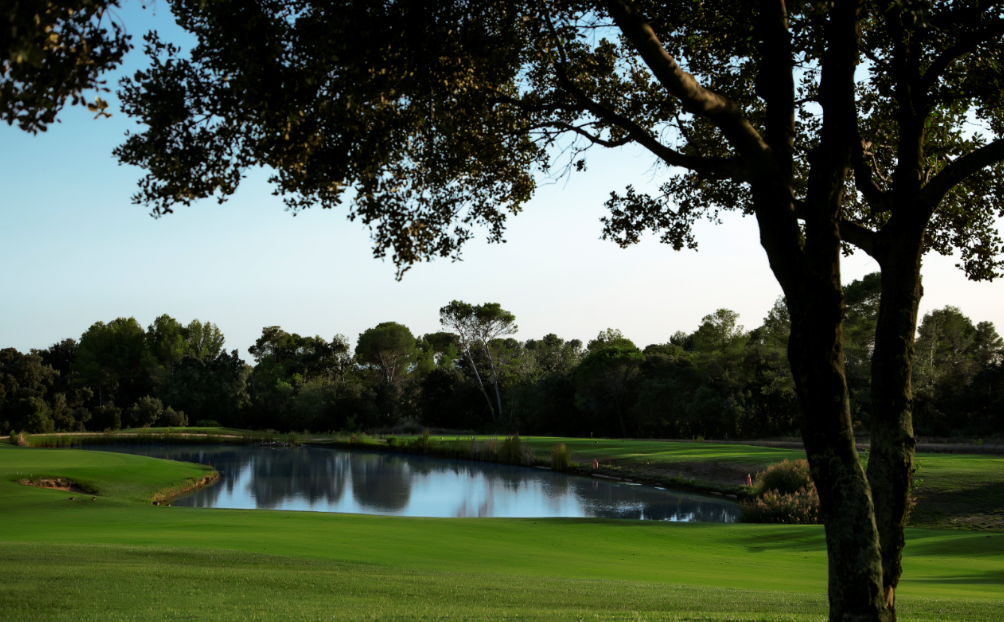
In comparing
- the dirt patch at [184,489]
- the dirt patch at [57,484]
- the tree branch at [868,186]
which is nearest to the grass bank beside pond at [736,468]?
the tree branch at [868,186]

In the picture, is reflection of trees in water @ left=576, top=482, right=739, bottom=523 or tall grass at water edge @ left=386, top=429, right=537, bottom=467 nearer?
reflection of trees in water @ left=576, top=482, right=739, bottom=523

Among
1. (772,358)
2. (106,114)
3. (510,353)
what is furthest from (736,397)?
(106,114)

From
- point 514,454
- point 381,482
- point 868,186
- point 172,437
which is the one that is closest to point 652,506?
point 381,482

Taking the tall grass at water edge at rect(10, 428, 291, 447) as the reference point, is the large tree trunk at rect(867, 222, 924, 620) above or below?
above

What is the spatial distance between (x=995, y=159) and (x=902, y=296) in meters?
1.10

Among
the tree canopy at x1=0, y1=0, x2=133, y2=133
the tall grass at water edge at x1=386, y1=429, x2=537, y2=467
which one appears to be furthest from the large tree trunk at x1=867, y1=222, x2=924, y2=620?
the tall grass at water edge at x1=386, y1=429, x2=537, y2=467

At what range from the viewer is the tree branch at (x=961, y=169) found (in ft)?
16.7

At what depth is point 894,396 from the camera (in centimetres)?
518

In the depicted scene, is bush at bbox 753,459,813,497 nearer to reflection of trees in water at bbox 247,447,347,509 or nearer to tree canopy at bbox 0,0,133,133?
reflection of trees in water at bbox 247,447,347,509

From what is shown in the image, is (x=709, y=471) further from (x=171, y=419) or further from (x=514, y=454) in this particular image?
(x=171, y=419)

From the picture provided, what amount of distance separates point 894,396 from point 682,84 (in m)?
2.70

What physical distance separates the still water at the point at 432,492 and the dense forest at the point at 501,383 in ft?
43.1

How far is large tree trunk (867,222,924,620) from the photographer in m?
5.05

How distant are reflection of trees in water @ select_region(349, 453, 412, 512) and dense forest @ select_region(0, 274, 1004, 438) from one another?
44.9ft
